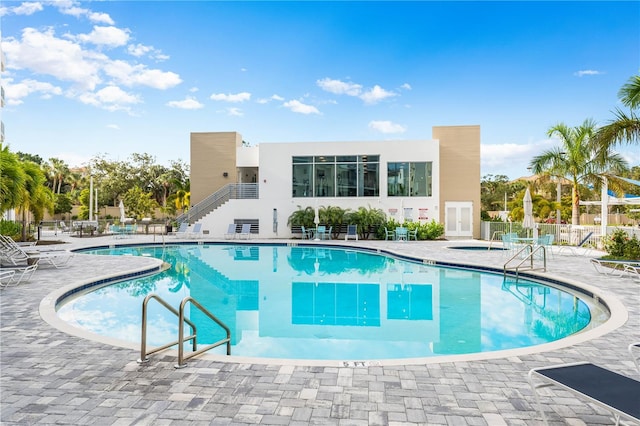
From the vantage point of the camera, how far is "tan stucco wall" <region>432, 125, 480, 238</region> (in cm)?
2316

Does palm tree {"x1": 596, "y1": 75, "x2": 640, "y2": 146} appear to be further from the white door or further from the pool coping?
the white door

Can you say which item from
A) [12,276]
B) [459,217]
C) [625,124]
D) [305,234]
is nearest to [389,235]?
[459,217]

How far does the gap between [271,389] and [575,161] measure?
2022 centimetres

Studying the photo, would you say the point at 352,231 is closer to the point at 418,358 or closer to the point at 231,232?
the point at 231,232

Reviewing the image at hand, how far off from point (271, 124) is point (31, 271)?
28689 millimetres

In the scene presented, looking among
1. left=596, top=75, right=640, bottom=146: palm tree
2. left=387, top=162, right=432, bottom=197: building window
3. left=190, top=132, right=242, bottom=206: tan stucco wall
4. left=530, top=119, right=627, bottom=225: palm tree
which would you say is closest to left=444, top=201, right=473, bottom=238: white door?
left=387, top=162, right=432, bottom=197: building window

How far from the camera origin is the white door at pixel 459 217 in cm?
2314

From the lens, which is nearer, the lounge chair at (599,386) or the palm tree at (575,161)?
the lounge chair at (599,386)

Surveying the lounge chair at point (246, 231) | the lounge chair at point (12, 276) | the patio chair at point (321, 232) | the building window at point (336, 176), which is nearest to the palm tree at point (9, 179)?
the lounge chair at point (12, 276)

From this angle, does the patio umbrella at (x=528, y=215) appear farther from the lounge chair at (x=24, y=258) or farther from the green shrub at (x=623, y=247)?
the lounge chair at (x=24, y=258)

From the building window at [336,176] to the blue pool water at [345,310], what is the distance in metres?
10.5

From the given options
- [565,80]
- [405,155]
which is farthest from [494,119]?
[405,155]

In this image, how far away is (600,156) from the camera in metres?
11.9

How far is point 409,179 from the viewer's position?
23.2 m
